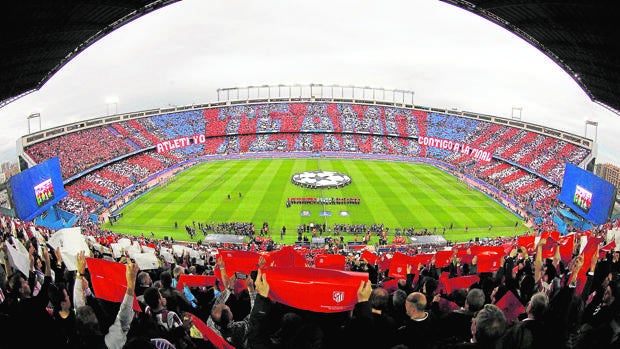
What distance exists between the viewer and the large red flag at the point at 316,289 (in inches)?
241

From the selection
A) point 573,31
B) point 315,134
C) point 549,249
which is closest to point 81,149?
point 315,134

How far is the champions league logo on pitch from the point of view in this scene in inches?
2090

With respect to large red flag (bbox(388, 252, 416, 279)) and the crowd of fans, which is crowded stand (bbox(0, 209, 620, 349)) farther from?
the crowd of fans

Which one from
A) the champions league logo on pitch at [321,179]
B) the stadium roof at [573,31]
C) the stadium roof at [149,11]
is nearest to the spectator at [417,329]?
the stadium roof at [573,31]

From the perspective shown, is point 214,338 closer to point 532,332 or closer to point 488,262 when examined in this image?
point 532,332

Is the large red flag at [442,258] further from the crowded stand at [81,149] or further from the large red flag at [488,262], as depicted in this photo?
the crowded stand at [81,149]

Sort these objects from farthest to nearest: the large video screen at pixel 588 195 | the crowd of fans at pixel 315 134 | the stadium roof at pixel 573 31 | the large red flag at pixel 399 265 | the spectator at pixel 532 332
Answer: the crowd of fans at pixel 315 134, the large video screen at pixel 588 195, the stadium roof at pixel 573 31, the large red flag at pixel 399 265, the spectator at pixel 532 332

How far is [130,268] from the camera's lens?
553 cm

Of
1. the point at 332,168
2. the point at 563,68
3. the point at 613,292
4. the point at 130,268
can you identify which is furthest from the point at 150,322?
the point at 332,168

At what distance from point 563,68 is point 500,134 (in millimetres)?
47125

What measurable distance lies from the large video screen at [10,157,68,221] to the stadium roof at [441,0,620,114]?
37.5 m

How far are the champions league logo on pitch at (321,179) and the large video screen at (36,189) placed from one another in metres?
27.0

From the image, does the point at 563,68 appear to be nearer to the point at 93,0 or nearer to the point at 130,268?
the point at 93,0

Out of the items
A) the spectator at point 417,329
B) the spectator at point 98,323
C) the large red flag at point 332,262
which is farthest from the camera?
the large red flag at point 332,262
